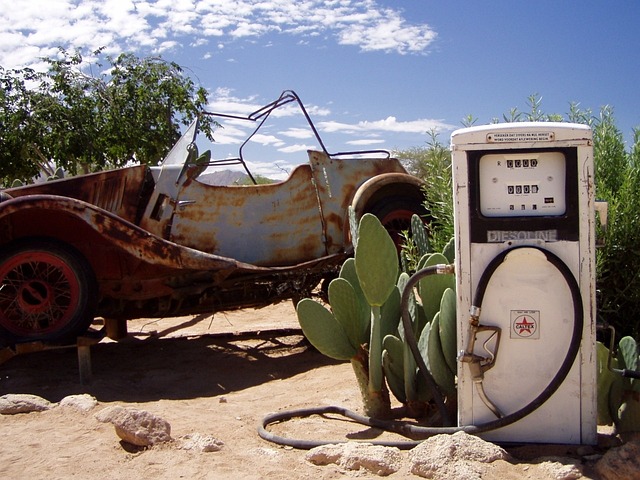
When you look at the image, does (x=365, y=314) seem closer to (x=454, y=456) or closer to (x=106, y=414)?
(x=454, y=456)

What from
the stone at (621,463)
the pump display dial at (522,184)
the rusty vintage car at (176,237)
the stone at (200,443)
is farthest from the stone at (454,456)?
the rusty vintage car at (176,237)

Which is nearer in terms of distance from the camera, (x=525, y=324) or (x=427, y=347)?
(x=525, y=324)

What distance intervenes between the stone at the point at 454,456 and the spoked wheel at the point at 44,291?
2920 millimetres

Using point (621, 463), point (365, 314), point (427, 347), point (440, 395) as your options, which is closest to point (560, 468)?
point (621, 463)

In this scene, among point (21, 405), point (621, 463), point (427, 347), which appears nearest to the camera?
point (621, 463)

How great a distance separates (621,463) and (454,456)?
2.22 feet

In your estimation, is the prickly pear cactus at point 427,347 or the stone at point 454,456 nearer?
the stone at point 454,456

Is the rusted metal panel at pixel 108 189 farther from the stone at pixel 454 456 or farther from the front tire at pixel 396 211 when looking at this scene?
the stone at pixel 454 456

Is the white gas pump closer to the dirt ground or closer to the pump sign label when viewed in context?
the pump sign label

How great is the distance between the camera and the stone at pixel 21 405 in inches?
163

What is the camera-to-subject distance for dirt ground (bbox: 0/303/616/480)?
3.21m

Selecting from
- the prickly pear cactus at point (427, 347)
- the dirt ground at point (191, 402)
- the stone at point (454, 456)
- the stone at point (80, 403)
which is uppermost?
the prickly pear cactus at point (427, 347)

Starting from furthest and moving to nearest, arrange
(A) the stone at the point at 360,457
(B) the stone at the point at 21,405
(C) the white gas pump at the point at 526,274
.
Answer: (B) the stone at the point at 21,405 → (C) the white gas pump at the point at 526,274 → (A) the stone at the point at 360,457

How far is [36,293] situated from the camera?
5.13m
